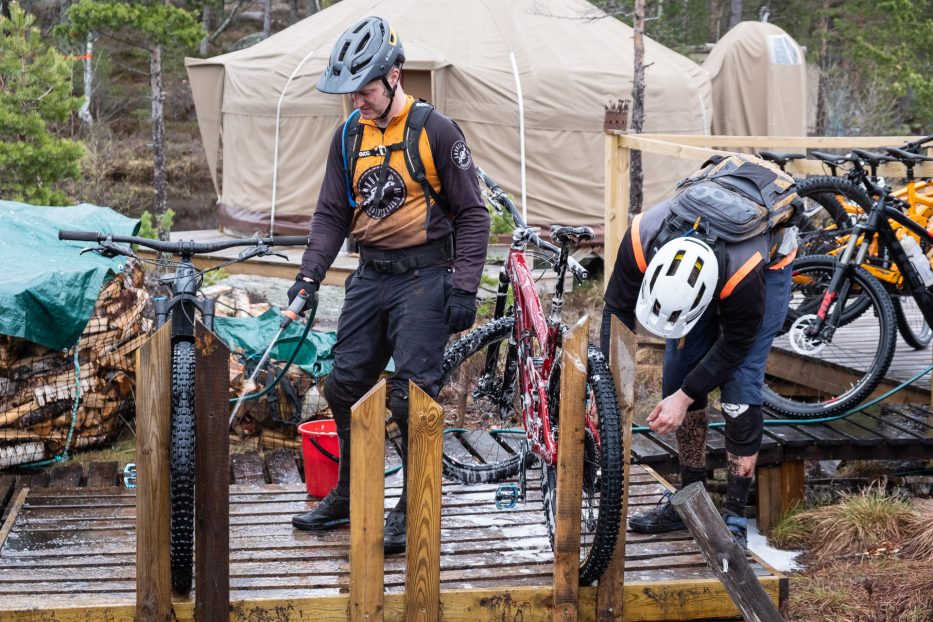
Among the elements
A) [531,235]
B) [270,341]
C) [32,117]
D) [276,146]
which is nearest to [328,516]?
[531,235]

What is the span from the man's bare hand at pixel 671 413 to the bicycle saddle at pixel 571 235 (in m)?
0.67

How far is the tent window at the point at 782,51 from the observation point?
14695 millimetres

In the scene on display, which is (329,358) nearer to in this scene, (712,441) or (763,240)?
(712,441)

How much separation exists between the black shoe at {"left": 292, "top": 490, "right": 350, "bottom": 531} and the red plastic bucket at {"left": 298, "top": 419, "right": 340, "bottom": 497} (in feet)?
0.84

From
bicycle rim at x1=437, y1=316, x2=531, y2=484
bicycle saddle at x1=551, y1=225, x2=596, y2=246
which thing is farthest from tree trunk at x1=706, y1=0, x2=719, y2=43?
bicycle saddle at x1=551, y1=225, x2=596, y2=246

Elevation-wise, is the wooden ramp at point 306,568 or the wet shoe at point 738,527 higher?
the wooden ramp at point 306,568

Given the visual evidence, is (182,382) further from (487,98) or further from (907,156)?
(487,98)

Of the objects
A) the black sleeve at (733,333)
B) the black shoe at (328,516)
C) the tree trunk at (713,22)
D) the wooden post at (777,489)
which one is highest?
the tree trunk at (713,22)

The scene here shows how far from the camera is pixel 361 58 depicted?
143 inches

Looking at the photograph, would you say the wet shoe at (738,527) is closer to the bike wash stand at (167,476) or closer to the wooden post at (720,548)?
the wooden post at (720,548)

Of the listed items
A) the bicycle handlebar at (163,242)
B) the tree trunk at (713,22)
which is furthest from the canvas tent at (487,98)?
the tree trunk at (713,22)

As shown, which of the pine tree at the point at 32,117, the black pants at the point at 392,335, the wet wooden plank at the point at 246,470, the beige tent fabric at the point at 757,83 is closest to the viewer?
the black pants at the point at 392,335

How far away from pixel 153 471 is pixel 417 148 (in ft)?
4.53

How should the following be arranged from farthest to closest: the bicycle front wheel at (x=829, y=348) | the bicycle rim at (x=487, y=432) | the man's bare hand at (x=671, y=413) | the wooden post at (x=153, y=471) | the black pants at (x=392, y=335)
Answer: the bicycle front wheel at (x=829, y=348), the bicycle rim at (x=487, y=432), the black pants at (x=392, y=335), the man's bare hand at (x=671, y=413), the wooden post at (x=153, y=471)
